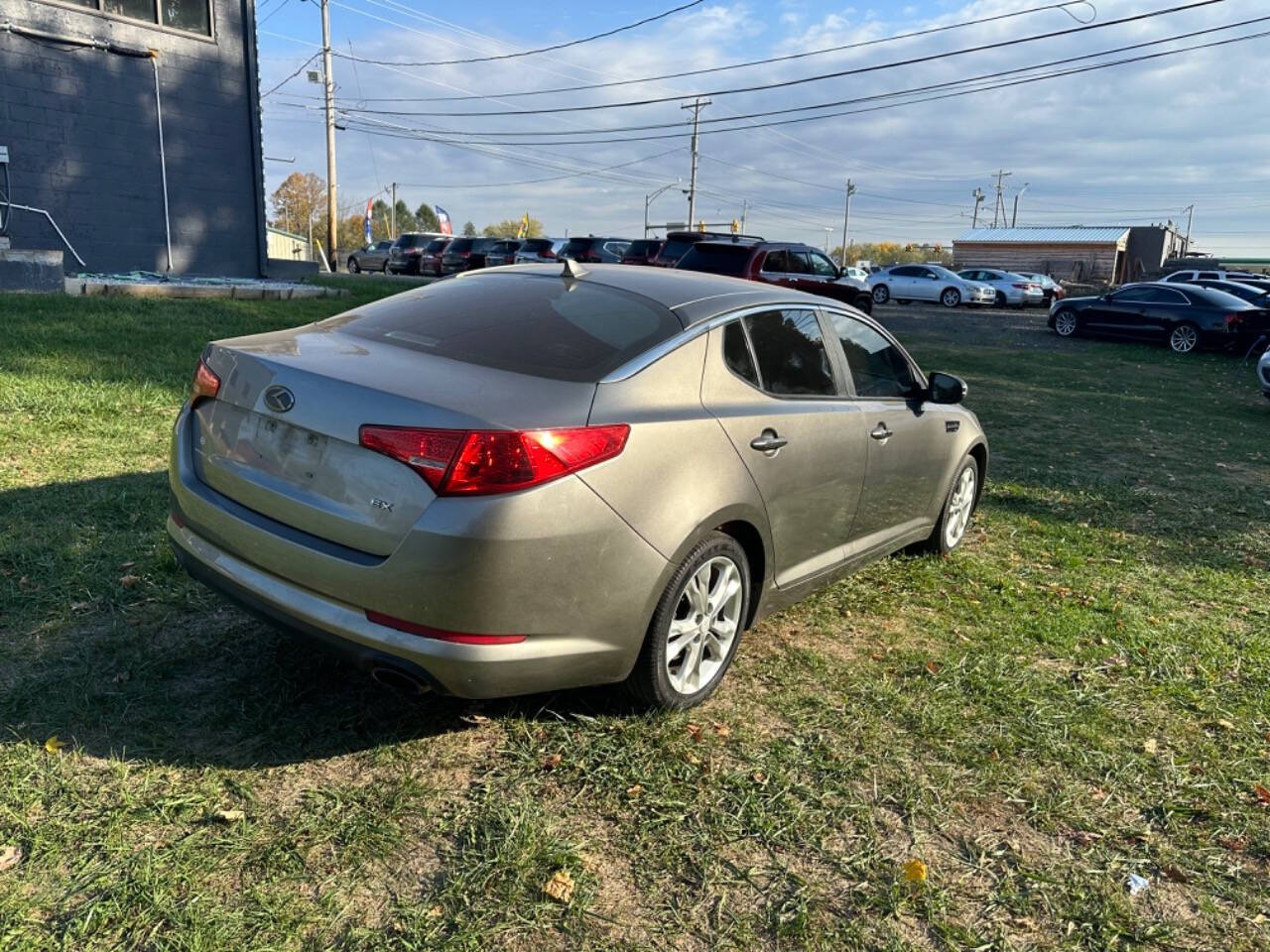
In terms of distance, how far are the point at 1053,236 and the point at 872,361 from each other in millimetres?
67926

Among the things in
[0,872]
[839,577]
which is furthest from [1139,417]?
[0,872]

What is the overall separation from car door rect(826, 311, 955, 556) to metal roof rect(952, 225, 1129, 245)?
64479 mm

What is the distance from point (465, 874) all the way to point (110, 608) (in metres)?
2.25

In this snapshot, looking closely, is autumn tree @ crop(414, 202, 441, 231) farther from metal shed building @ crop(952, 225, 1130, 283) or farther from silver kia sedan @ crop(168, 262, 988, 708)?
silver kia sedan @ crop(168, 262, 988, 708)

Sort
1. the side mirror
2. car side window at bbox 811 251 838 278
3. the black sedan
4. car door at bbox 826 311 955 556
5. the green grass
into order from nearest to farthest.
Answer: the green grass < car door at bbox 826 311 955 556 < the side mirror < car side window at bbox 811 251 838 278 < the black sedan

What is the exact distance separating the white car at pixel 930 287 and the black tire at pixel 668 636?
104 feet

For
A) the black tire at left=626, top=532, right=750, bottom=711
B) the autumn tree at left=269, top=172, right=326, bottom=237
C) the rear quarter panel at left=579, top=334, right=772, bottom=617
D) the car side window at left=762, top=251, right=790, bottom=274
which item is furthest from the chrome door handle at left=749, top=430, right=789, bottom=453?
the autumn tree at left=269, top=172, right=326, bottom=237

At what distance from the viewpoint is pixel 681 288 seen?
378 centimetres

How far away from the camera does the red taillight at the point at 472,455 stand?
262 cm

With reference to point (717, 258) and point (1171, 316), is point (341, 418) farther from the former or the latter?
point (1171, 316)

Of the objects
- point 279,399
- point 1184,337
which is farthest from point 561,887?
point 1184,337

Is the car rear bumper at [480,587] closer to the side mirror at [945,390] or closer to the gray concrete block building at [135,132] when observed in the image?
the side mirror at [945,390]

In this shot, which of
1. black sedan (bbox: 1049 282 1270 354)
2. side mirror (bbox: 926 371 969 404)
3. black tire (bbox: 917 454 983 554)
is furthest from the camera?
black sedan (bbox: 1049 282 1270 354)

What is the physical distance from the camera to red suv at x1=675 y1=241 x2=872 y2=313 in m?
16.9
